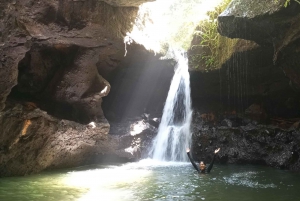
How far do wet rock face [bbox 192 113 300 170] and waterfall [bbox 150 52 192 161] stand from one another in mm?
671

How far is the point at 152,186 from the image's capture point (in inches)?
290

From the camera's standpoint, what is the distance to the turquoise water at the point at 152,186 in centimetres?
623

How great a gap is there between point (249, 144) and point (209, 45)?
4.43 metres

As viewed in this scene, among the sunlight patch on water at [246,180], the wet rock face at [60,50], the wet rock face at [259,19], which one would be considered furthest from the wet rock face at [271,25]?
the sunlight patch on water at [246,180]

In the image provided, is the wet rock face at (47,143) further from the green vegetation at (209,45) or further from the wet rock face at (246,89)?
the green vegetation at (209,45)

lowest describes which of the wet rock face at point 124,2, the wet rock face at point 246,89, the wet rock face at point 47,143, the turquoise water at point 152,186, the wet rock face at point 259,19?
the turquoise water at point 152,186

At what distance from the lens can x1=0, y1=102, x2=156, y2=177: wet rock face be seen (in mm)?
8656

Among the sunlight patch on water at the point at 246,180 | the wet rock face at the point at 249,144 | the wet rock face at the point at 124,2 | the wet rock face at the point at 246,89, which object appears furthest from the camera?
the wet rock face at the point at 246,89

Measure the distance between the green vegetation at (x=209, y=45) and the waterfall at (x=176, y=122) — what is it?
253 centimetres

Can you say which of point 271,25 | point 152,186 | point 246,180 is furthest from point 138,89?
point 271,25

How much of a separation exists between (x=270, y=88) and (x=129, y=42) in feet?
21.5

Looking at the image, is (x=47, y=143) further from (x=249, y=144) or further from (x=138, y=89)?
(x=249, y=144)

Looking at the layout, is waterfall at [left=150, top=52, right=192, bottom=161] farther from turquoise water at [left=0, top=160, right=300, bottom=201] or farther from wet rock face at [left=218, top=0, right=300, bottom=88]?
wet rock face at [left=218, top=0, right=300, bottom=88]

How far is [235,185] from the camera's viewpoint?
7.38 m
